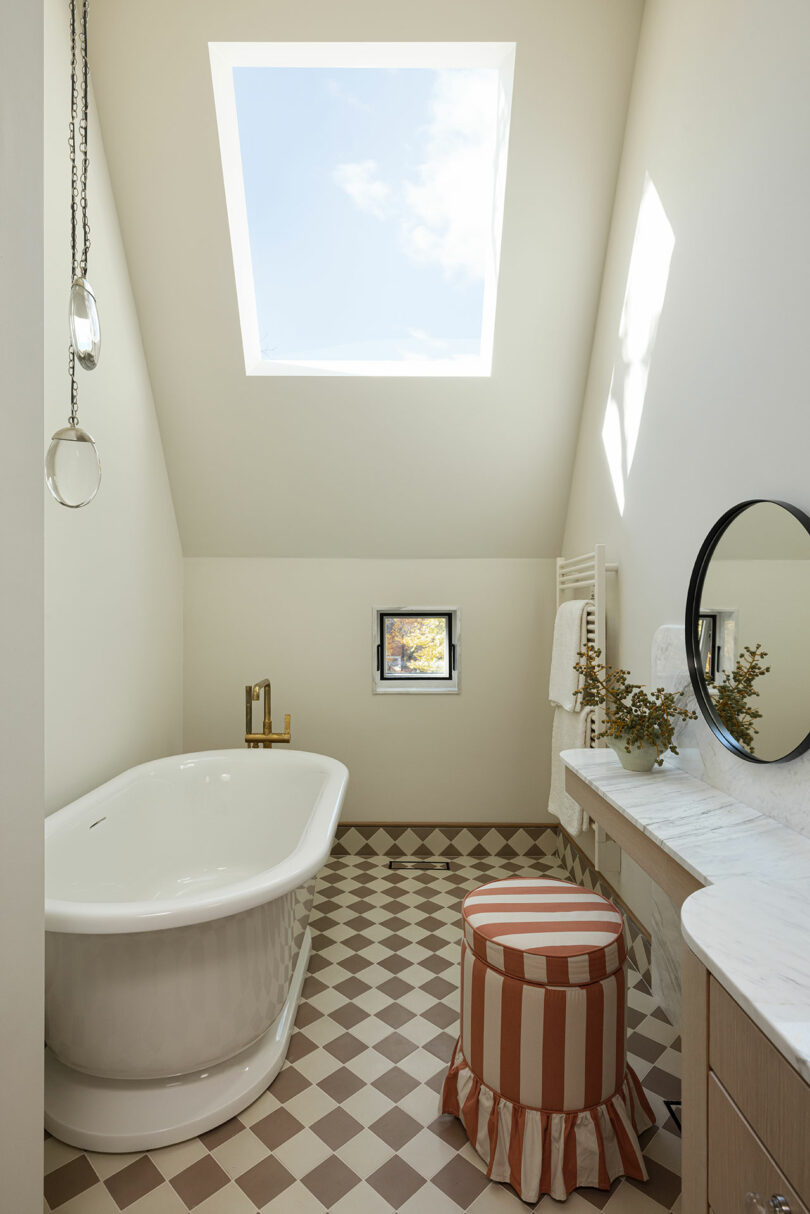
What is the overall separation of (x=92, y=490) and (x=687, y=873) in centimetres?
148

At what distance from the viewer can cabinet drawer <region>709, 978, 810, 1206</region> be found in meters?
0.69

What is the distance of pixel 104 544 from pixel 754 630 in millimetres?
2096

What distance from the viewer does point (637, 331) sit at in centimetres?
227

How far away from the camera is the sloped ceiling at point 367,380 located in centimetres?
220

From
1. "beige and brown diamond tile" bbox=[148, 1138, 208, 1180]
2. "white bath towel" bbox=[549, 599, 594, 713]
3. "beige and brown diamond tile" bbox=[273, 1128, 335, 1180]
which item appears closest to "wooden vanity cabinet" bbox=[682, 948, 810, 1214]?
"beige and brown diamond tile" bbox=[273, 1128, 335, 1180]

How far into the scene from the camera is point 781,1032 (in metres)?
0.70

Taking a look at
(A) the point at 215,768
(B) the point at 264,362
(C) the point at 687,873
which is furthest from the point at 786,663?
(B) the point at 264,362

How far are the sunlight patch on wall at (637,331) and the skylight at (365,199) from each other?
544 mm

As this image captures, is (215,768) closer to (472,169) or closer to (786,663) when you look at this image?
(786,663)

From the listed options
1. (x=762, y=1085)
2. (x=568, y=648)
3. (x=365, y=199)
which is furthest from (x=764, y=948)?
(x=365, y=199)

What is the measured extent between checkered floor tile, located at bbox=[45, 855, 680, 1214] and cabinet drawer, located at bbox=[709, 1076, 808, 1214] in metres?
0.69

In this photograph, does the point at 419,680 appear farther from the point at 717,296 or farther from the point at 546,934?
the point at 717,296

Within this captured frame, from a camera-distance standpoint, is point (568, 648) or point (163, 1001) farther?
point (568, 648)

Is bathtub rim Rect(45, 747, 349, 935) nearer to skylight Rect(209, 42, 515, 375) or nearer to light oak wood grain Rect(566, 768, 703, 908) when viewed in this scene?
light oak wood grain Rect(566, 768, 703, 908)
